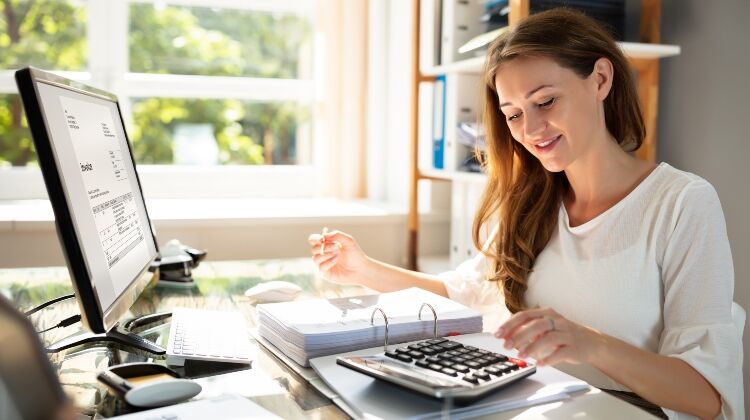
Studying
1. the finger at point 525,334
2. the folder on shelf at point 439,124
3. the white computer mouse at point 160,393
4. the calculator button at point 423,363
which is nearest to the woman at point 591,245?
the finger at point 525,334

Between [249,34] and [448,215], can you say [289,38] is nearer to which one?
[249,34]

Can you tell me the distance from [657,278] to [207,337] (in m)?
0.73

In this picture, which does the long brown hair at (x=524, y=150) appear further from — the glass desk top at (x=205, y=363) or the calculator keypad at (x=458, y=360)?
the calculator keypad at (x=458, y=360)

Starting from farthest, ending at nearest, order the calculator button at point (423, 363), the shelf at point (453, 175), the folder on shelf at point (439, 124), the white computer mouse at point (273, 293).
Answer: the folder on shelf at point (439, 124) < the shelf at point (453, 175) < the white computer mouse at point (273, 293) < the calculator button at point (423, 363)

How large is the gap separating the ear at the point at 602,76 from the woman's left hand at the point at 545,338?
1.82 ft

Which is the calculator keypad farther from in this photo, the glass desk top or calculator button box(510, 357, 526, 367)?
the glass desk top

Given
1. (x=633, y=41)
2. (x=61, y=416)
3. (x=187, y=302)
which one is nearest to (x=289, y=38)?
(x=633, y=41)

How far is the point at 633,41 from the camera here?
75.5 inches

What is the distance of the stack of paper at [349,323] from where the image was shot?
3.18ft

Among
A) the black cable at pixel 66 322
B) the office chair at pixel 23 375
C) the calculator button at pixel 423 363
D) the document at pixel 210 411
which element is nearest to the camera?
the office chair at pixel 23 375

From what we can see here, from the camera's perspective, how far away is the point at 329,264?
1443 mm

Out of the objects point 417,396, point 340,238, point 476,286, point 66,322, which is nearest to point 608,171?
point 476,286

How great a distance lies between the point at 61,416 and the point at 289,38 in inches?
110

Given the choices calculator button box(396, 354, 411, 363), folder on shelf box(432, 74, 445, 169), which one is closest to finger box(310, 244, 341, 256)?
calculator button box(396, 354, 411, 363)
